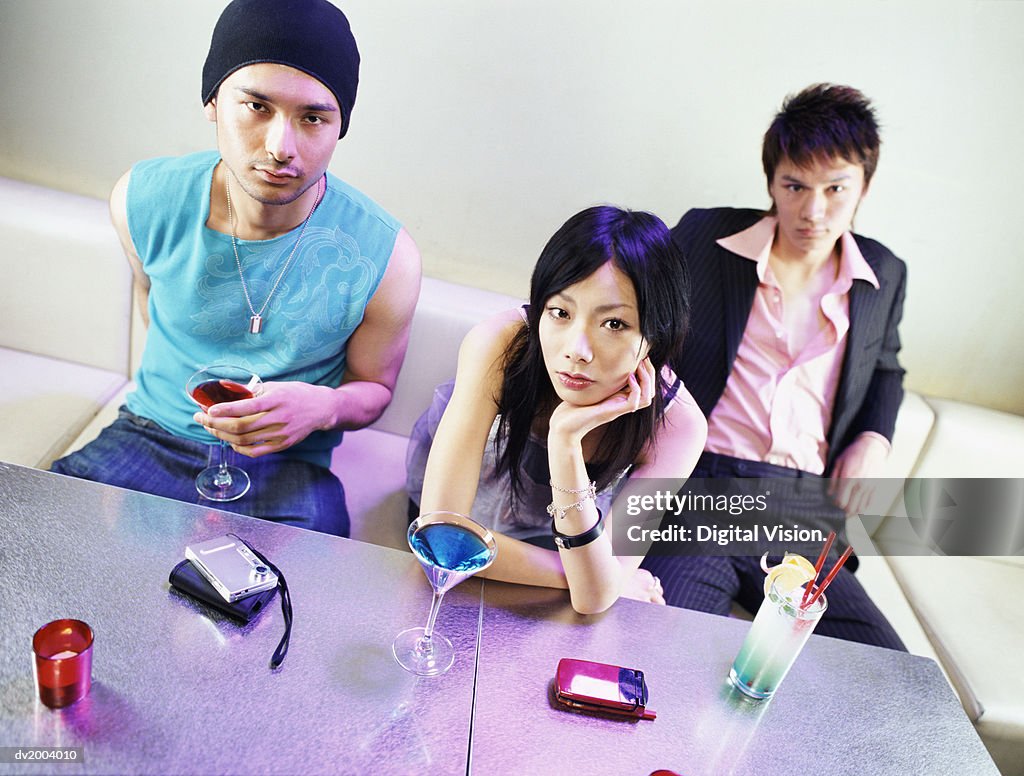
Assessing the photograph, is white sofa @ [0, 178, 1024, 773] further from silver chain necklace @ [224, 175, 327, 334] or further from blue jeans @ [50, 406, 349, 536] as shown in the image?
silver chain necklace @ [224, 175, 327, 334]

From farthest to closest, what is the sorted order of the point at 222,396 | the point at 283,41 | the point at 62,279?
the point at 62,279 < the point at 222,396 < the point at 283,41

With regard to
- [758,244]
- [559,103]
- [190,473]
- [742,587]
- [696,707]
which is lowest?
[742,587]

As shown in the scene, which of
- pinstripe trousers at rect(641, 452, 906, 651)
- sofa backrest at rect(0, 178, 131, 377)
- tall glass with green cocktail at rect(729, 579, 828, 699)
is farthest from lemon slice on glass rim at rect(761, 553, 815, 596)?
sofa backrest at rect(0, 178, 131, 377)

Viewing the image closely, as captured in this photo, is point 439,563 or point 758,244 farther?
point 758,244

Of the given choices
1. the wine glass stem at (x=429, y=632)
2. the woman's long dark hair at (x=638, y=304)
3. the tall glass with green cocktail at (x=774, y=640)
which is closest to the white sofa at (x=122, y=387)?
the woman's long dark hair at (x=638, y=304)

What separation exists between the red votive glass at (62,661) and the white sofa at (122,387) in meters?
0.88

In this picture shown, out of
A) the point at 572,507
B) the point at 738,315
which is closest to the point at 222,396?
the point at 572,507

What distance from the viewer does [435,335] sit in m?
1.93

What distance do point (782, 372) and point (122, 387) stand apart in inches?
63.9

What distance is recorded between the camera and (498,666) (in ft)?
3.87

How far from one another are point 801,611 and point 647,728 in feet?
0.91

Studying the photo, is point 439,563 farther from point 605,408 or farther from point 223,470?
point 223,470

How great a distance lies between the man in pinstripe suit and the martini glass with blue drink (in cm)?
82

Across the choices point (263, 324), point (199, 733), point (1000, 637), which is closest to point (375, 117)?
→ point (263, 324)
